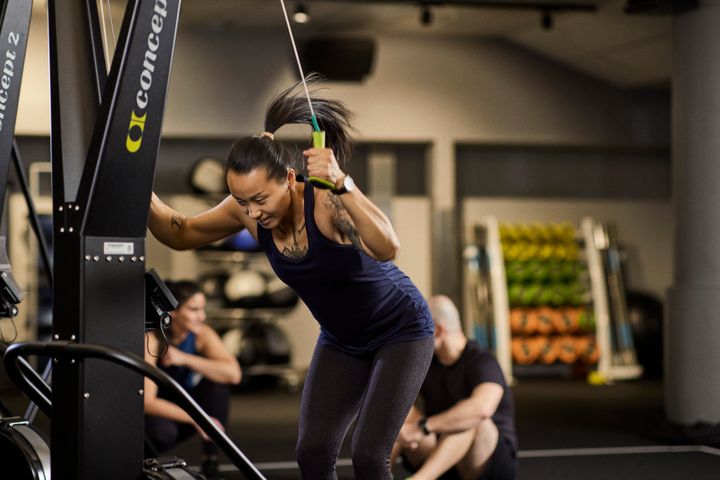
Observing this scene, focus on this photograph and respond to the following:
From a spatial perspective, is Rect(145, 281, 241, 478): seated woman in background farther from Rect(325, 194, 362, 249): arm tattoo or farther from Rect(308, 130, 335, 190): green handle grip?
Rect(308, 130, 335, 190): green handle grip

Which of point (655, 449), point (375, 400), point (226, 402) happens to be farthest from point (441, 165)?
point (375, 400)

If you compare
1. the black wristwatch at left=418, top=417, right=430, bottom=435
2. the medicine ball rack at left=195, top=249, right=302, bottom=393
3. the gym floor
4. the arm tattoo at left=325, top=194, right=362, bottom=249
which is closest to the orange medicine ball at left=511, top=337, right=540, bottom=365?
the gym floor

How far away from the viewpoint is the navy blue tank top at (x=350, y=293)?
9.46 ft

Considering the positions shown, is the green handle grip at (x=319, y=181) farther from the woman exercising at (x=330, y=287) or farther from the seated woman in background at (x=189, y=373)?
the seated woman in background at (x=189, y=373)

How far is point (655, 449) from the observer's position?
20.5 feet

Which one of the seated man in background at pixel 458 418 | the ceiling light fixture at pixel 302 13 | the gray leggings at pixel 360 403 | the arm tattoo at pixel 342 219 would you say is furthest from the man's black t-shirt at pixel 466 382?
the ceiling light fixture at pixel 302 13

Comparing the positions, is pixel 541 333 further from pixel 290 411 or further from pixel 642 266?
pixel 290 411

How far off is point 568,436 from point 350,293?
13.6 feet

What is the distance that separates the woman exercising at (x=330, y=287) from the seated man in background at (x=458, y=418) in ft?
4.12

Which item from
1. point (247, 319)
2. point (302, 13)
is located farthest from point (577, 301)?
point (302, 13)

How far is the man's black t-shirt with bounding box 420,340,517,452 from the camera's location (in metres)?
4.46

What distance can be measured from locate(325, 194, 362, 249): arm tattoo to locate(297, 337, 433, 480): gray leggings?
414 millimetres

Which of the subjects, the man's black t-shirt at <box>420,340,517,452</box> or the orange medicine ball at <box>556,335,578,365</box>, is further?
the orange medicine ball at <box>556,335,578,365</box>

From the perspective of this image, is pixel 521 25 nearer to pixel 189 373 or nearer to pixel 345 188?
pixel 189 373
